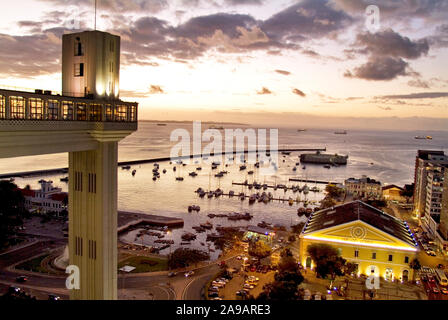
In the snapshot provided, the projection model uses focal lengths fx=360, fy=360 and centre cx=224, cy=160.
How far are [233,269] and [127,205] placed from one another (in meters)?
18.7

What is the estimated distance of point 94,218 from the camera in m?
6.50

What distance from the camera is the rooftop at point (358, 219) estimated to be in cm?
1473

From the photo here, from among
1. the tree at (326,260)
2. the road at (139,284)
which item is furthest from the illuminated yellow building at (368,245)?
the road at (139,284)

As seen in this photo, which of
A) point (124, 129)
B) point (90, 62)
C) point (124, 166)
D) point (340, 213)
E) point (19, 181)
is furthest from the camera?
point (124, 166)

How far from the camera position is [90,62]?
634cm

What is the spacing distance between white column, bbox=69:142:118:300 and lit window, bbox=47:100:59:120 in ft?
3.40

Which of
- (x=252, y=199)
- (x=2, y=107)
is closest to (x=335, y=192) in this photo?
(x=252, y=199)

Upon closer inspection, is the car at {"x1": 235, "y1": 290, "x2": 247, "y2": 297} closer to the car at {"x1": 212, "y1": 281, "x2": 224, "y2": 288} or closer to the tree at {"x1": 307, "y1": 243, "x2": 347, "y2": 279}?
the car at {"x1": 212, "y1": 281, "x2": 224, "y2": 288}

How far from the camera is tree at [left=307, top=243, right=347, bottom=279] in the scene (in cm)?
1301

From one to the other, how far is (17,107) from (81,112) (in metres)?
1.27

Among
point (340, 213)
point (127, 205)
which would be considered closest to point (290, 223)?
point (340, 213)

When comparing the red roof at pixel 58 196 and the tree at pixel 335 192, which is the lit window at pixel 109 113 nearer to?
the red roof at pixel 58 196

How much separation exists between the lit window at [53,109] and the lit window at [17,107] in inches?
16.6

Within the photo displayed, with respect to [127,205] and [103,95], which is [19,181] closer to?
[127,205]
